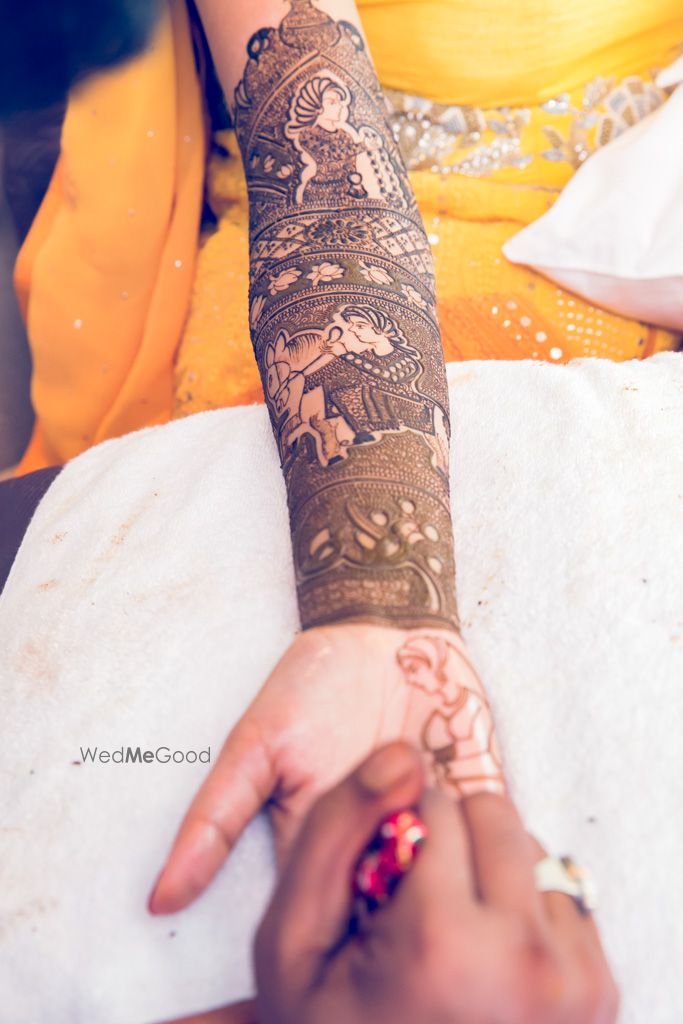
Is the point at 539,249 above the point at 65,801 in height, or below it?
above

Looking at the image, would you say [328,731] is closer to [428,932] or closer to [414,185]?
[428,932]

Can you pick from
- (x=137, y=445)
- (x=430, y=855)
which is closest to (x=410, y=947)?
(x=430, y=855)

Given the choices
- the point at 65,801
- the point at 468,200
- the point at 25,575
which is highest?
the point at 468,200

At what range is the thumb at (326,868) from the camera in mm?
A: 408

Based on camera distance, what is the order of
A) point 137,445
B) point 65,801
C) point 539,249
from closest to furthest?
point 65,801 → point 137,445 → point 539,249

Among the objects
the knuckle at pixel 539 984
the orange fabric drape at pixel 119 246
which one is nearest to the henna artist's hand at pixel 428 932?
the knuckle at pixel 539 984

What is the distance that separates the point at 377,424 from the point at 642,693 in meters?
0.30

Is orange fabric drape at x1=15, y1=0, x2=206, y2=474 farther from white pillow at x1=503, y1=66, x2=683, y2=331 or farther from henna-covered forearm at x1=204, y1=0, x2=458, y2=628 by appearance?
white pillow at x1=503, y1=66, x2=683, y2=331

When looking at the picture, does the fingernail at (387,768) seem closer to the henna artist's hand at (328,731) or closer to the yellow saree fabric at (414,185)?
the henna artist's hand at (328,731)

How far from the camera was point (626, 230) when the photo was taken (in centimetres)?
99

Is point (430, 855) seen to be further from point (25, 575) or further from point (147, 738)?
point (25, 575)

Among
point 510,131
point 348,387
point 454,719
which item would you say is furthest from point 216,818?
point 510,131

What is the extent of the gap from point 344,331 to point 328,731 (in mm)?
394

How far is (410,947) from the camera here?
372 millimetres
